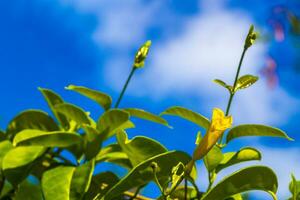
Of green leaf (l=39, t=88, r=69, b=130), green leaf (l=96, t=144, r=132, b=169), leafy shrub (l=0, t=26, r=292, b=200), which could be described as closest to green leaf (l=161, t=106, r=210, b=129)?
leafy shrub (l=0, t=26, r=292, b=200)

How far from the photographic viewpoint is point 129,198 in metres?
0.97

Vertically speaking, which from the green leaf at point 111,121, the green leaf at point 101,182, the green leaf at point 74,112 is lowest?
the green leaf at point 101,182

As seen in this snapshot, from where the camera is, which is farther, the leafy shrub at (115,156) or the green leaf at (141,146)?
the green leaf at (141,146)

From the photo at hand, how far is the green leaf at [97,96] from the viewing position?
954mm

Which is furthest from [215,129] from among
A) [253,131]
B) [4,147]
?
[4,147]

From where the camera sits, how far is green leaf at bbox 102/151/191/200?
2.39 ft

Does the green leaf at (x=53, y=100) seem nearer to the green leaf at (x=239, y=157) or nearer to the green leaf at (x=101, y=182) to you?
the green leaf at (x=101, y=182)

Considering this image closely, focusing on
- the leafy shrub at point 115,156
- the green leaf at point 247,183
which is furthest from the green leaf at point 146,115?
the green leaf at point 247,183

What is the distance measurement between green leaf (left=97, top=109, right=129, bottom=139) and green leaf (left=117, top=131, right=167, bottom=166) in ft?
0.14

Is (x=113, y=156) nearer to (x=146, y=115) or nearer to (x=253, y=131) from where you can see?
(x=146, y=115)

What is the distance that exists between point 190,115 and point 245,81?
0.33 ft

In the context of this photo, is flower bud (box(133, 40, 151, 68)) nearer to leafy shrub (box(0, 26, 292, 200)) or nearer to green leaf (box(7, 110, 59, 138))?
leafy shrub (box(0, 26, 292, 200))

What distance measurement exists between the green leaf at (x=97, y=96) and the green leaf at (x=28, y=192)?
6.7 inches

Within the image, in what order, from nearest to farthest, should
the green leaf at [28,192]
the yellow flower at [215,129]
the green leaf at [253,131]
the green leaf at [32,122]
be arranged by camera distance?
the yellow flower at [215,129]
the green leaf at [253,131]
the green leaf at [28,192]
the green leaf at [32,122]
